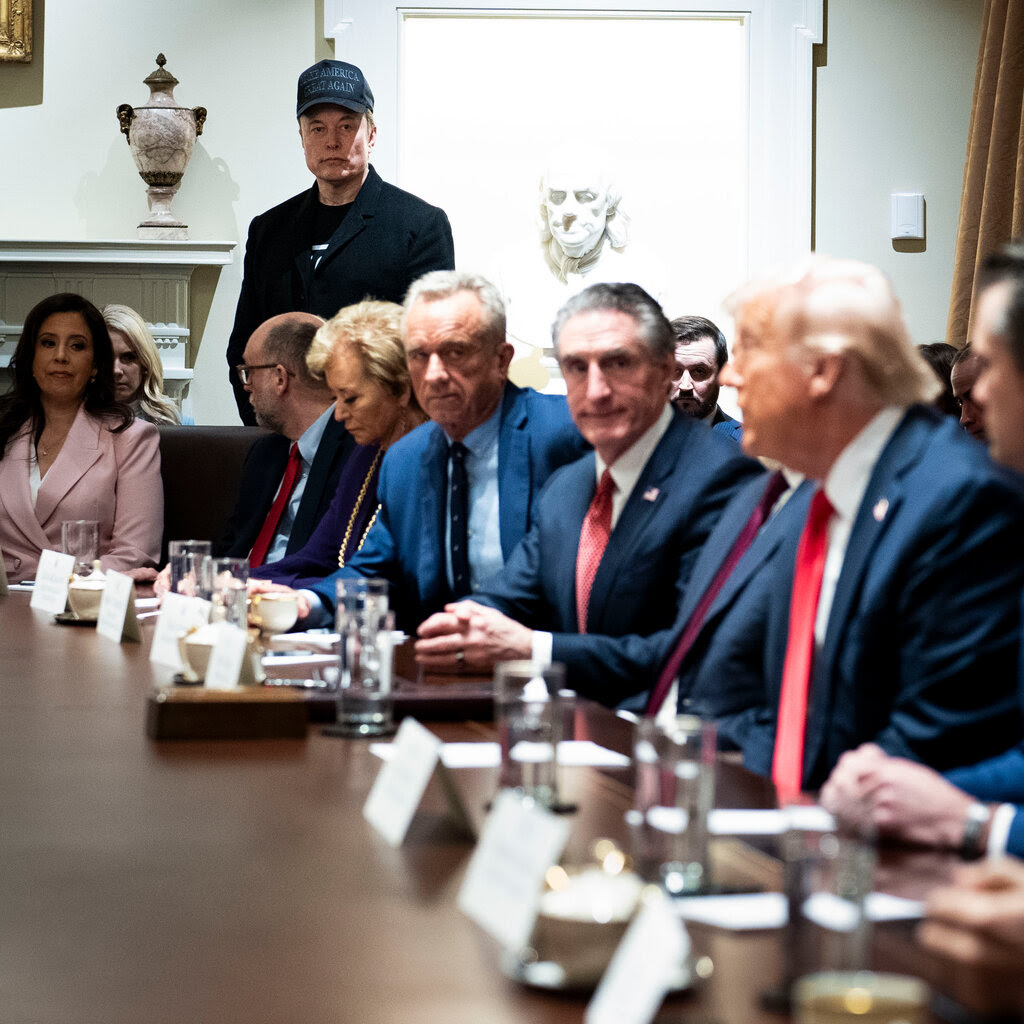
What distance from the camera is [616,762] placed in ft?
5.56

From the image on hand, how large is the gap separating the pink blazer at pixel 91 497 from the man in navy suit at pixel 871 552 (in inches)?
111

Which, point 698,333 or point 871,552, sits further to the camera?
point 698,333

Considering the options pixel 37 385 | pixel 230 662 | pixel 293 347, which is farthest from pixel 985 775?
pixel 37 385

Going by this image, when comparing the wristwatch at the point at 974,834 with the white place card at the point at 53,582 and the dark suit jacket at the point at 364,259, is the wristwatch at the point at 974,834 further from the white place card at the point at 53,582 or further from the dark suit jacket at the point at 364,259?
the dark suit jacket at the point at 364,259

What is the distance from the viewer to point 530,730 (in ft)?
4.53

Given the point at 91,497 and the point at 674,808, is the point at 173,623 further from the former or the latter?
the point at 91,497

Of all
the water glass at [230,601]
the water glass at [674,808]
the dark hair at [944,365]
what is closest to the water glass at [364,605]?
the water glass at [230,601]

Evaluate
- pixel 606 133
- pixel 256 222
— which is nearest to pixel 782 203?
pixel 606 133

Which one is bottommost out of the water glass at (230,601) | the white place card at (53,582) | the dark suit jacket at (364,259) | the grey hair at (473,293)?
the white place card at (53,582)

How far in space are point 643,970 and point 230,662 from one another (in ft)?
4.24

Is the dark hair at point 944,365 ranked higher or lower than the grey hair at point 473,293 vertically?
lower

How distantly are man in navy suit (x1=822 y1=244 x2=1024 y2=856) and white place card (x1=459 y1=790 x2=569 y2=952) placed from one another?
1.24 feet

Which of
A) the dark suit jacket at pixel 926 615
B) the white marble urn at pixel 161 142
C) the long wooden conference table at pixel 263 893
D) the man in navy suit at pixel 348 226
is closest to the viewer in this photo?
the long wooden conference table at pixel 263 893

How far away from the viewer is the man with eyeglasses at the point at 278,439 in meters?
4.22
